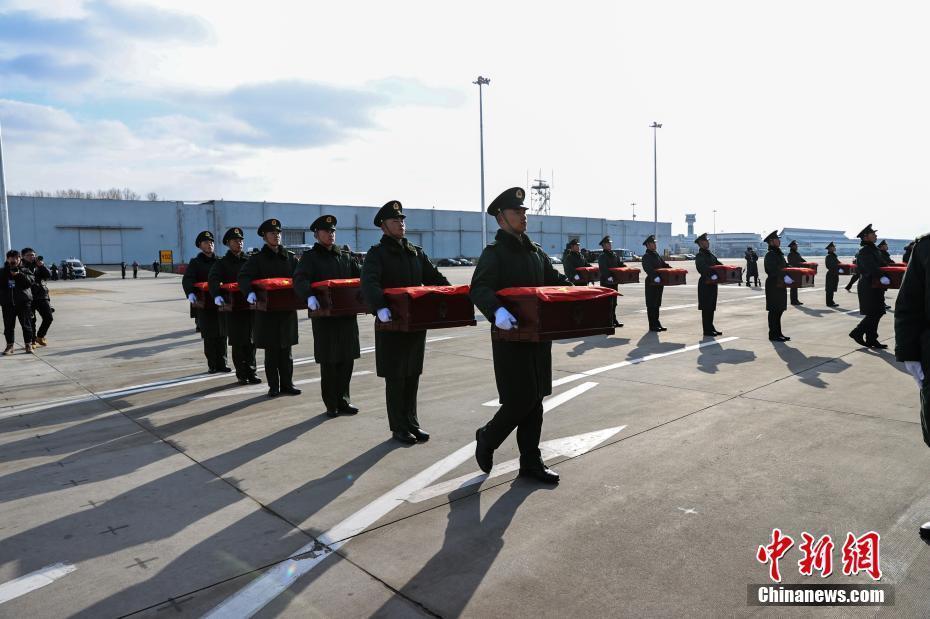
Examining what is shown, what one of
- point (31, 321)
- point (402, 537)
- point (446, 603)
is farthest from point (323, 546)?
point (31, 321)

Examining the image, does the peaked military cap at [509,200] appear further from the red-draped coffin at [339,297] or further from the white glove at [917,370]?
the white glove at [917,370]

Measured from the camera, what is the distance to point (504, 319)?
4191 millimetres

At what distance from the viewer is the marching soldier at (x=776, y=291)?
37.3 ft

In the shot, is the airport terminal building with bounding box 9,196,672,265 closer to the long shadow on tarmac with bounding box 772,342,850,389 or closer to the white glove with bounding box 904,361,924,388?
the long shadow on tarmac with bounding box 772,342,850,389

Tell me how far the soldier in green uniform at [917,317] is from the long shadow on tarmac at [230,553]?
3.49 meters

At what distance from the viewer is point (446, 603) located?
2.94m

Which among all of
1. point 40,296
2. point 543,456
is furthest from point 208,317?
point 543,456

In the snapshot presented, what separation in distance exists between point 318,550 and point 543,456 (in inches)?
86.1

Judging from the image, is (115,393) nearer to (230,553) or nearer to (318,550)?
(230,553)

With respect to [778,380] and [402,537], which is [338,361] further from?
[778,380]

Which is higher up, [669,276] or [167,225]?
[167,225]

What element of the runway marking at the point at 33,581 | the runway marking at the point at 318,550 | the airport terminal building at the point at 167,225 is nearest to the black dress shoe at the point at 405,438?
the runway marking at the point at 318,550

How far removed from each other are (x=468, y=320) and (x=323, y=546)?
243 centimetres

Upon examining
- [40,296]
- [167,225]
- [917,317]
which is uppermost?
[167,225]
